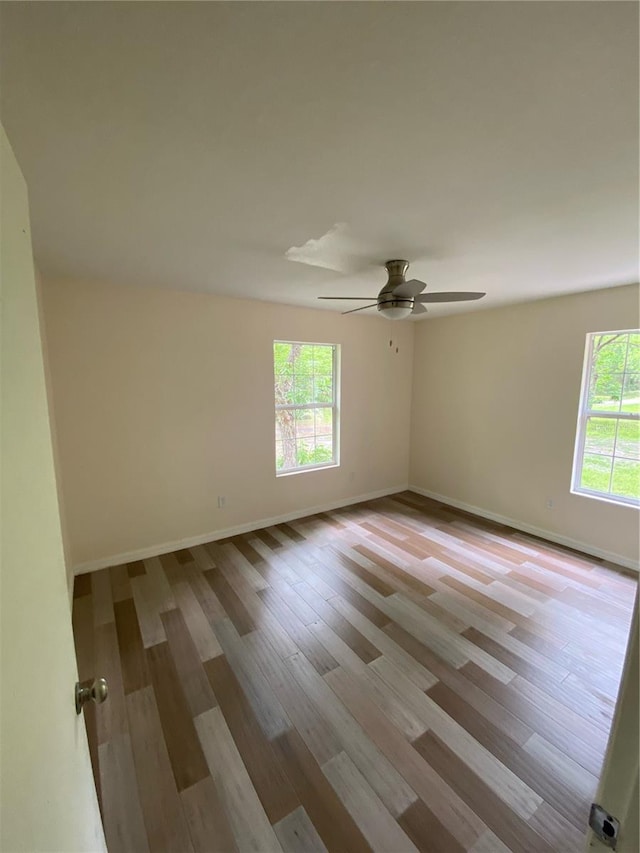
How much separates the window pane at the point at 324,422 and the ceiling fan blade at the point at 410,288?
2.23 meters

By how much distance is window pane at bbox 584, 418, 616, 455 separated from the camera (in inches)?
123

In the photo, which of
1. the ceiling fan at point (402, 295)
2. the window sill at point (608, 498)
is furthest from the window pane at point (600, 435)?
the ceiling fan at point (402, 295)

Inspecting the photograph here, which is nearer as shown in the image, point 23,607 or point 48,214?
point 23,607

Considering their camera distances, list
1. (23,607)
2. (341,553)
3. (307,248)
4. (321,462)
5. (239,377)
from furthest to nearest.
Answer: (321,462)
(239,377)
(341,553)
(307,248)
(23,607)

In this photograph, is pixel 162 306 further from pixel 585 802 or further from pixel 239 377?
pixel 585 802

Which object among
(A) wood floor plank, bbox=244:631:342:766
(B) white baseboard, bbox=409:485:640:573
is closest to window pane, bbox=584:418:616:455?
(B) white baseboard, bbox=409:485:640:573

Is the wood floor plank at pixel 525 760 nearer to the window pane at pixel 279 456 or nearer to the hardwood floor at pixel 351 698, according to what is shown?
the hardwood floor at pixel 351 698

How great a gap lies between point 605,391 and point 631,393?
18 centimetres

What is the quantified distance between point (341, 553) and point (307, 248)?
2564 millimetres

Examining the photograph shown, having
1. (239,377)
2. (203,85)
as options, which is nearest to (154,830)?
(203,85)

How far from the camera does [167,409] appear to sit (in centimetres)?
316

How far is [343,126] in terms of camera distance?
42.1 inches

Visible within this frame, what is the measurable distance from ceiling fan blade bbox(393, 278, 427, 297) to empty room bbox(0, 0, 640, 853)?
17mm

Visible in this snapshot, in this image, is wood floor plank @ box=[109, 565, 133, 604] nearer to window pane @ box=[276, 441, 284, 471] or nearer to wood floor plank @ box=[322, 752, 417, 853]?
window pane @ box=[276, 441, 284, 471]
